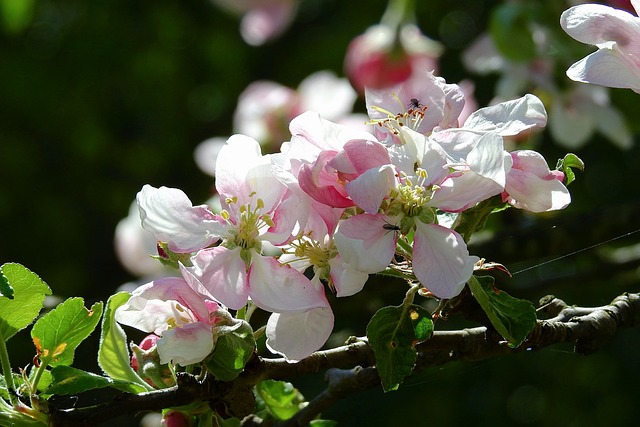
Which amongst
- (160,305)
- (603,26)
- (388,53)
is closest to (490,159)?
(603,26)

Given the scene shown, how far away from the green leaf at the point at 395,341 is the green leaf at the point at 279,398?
22 cm

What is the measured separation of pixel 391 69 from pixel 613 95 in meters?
0.84

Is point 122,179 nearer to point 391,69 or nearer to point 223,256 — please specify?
point 391,69

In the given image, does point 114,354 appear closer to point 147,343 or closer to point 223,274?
point 147,343

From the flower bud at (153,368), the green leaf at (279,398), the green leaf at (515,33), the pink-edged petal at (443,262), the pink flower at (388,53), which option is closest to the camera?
the pink-edged petal at (443,262)

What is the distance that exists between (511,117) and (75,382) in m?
0.35

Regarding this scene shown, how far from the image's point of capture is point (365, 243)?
59 centimetres

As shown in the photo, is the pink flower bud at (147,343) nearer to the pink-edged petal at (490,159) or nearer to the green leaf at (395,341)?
the green leaf at (395,341)

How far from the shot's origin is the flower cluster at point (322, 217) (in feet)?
1.95

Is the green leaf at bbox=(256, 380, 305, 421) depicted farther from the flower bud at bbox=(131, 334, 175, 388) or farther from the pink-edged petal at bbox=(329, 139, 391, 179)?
the pink-edged petal at bbox=(329, 139, 391, 179)

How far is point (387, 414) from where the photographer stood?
2.61 meters

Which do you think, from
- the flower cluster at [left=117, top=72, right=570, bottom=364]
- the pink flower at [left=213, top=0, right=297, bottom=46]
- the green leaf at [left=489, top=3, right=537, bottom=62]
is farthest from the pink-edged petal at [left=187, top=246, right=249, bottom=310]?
the pink flower at [left=213, top=0, right=297, bottom=46]

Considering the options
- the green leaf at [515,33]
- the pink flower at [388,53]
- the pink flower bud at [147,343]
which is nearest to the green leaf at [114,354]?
the pink flower bud at [147,343]

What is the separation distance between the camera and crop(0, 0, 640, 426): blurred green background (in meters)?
2.63
